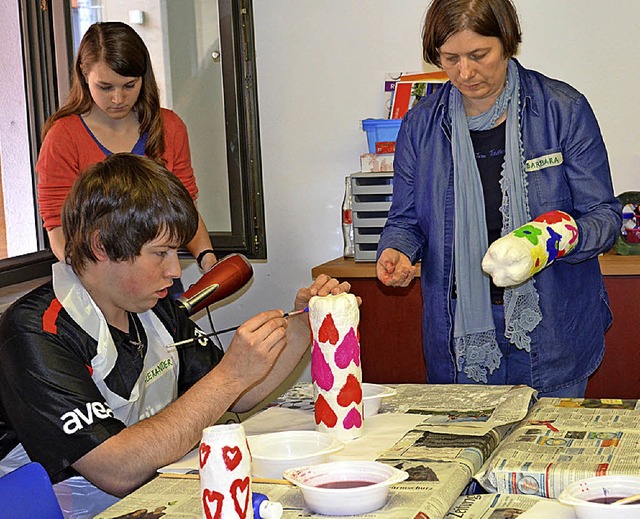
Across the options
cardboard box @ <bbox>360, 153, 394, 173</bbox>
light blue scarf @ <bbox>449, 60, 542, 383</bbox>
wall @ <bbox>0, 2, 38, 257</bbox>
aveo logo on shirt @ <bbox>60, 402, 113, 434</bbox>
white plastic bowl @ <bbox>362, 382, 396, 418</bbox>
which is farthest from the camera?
wall @ <bbox>0, 2, 38, 257</bbox>

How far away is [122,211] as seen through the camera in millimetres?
1533

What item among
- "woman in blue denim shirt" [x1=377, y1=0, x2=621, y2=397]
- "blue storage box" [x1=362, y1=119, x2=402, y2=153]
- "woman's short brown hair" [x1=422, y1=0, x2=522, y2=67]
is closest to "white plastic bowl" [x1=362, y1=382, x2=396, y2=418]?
"woman in blue denim shirt" [x1=377, y1=0, x2=621, y2=397]

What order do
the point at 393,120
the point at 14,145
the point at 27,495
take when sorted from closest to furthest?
the point at 27,495
the point at 393,120
the point at 14,145

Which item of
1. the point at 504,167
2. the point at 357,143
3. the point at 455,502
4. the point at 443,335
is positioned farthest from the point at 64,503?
the point at 357,143

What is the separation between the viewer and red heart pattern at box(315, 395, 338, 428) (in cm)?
152

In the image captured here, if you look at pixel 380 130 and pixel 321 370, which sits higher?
pixel 380 130

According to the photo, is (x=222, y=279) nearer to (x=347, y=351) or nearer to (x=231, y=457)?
(x=347, y=351)

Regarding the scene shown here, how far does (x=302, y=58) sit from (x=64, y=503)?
7.01ft

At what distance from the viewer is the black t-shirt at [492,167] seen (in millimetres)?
2008

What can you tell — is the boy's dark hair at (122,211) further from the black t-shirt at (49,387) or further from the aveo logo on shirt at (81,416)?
the aveo logo on shirt at (81,416)

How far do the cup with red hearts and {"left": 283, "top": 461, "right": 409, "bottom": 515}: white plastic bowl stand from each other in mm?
136

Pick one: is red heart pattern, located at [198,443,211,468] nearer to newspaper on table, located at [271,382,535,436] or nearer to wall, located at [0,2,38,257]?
newspaper on table, located at [271,382,535,436]

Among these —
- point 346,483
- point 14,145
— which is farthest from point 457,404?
point 14,145

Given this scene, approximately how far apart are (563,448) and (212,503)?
587 millimetres
